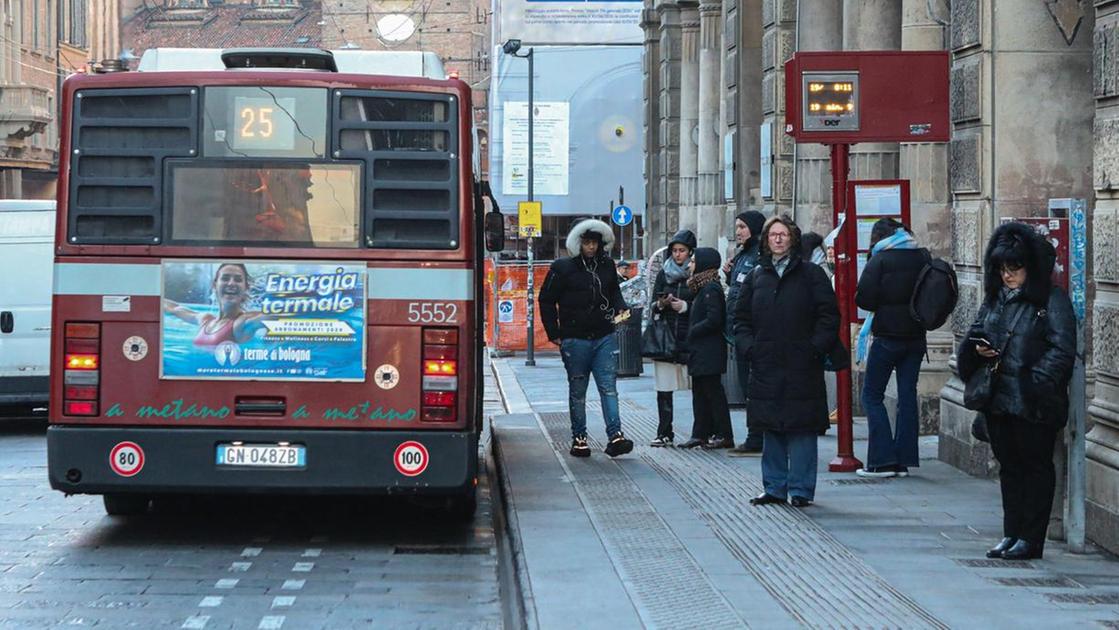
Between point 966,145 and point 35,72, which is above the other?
point 35,72

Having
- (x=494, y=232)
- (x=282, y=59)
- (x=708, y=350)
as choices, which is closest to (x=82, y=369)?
(x=282, y=59)

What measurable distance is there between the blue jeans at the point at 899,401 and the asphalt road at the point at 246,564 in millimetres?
2742

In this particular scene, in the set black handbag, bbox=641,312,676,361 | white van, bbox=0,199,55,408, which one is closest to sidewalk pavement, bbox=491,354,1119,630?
black handbag, bbox=641,312,676,361

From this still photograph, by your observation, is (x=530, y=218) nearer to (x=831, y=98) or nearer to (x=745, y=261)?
(x=745, y=261)

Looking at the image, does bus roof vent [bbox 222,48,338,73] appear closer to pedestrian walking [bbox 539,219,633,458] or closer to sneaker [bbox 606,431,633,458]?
pedestrian walking [bbox 539,219,633,458]

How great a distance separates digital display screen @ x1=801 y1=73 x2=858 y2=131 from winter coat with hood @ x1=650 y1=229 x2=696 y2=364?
7.35ft

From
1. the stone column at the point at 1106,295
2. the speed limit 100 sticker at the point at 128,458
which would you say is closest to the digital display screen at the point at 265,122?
the speed limit 100 sticker at the point at 128,458

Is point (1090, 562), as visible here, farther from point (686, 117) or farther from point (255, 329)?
point (686, 117)

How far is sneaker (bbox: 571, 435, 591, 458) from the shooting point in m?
13.6

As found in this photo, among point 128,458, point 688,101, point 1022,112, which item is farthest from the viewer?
point 688,101

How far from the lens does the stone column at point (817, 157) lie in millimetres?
19000

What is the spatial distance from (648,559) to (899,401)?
410 centimetres

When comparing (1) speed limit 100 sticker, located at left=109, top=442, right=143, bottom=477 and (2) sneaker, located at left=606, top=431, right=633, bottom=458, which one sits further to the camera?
(2) sneaker, located at left=606, top=431, right=633, bottom=458

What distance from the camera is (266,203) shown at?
951cm
